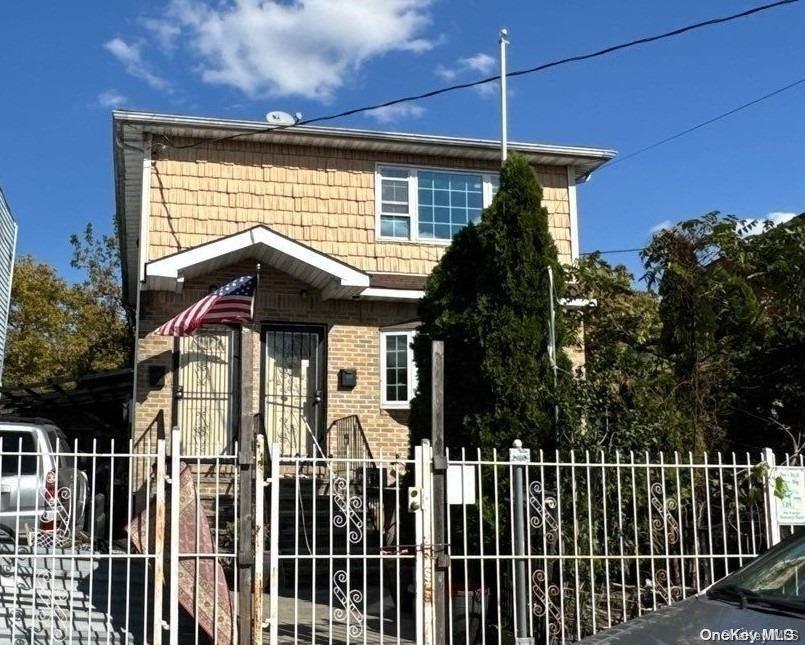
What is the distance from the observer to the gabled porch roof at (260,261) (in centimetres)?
1309

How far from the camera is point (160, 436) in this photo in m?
13.3

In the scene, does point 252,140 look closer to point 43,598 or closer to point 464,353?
point 464,353

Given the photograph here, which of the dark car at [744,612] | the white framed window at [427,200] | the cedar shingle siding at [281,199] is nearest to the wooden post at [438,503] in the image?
the dark car at [744,612]

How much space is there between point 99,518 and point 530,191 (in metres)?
5.79

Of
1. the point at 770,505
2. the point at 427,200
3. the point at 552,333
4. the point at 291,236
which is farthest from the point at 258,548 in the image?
the point at 427,200

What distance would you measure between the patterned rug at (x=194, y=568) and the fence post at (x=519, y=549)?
7.44 ft

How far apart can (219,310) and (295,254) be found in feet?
4.84

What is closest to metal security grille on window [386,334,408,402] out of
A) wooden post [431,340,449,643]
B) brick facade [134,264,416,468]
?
brick facade [134,264,416,468]

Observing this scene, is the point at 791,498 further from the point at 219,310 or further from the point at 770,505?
the point at 219,310

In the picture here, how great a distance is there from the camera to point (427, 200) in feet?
52.1

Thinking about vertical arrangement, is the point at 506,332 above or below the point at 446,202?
below

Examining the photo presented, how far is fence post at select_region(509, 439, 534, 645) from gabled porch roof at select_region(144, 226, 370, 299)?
6492 mm

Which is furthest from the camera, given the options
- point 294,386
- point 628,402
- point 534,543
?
point 294,386

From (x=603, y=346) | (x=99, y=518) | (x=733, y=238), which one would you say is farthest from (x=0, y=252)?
(x=733, y=238)
